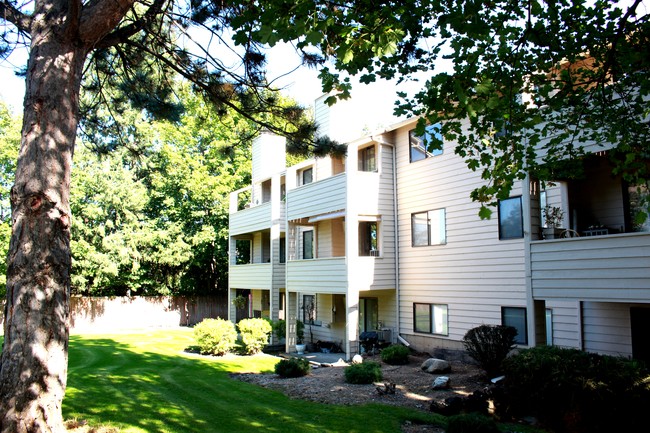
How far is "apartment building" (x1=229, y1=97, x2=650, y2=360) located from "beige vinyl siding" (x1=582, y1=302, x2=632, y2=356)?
0.03 meters

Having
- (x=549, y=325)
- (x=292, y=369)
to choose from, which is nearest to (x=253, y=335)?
(x=292, y=369)

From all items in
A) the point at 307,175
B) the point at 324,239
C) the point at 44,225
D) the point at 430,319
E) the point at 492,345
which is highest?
the point at 307,175

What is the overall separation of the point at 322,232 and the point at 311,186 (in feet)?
10.9

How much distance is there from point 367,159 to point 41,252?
1688 centimetres

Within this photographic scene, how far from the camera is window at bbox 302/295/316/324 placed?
25.4 meters

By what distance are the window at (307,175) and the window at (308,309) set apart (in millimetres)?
5820

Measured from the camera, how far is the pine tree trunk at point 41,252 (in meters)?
5.10

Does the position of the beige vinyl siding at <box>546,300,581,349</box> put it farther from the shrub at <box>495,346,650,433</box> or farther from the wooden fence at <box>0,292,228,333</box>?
the wooden fence at <box>0,292,228,333</box>

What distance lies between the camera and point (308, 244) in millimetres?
25641

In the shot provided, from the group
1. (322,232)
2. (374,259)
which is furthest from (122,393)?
(322,232)

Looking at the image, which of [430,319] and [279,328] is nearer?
[430,319]

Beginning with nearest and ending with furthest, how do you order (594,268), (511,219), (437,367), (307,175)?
(594,268)
(437,367)
(511,219)
(307,175)

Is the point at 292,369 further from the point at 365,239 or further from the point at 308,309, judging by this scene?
the point at 308,309

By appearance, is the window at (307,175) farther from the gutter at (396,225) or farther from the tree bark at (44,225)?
the tree bark at (44,225)
